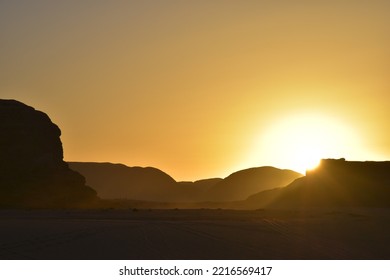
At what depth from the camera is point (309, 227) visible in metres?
36.0

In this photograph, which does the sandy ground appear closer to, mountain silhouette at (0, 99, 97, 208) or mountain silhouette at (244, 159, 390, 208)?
mountain silhouette at (0, 99, 97, 208)

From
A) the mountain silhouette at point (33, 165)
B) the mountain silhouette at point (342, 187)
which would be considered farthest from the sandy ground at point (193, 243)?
the mountain silhouette at point (342, 187)

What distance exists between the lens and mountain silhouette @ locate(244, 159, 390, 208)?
104812mm

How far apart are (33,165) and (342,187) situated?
1973 inches

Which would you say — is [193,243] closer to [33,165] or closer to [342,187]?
[33,165]

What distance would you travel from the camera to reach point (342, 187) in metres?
109

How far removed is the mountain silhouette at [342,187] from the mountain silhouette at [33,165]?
35.4 m

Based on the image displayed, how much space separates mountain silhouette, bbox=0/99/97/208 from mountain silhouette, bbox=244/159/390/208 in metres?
35.4

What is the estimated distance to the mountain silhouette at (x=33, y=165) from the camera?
85.2m

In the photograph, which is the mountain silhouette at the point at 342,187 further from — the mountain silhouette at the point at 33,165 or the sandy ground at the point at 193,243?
the sandy ground at the point at 193,243

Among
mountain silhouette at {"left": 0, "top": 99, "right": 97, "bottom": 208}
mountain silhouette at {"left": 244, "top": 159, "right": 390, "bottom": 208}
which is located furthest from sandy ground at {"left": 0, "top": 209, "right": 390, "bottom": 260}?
mountain silhouette at {"left": 244, "top": 159, "right": 390, "bottom": 208}
